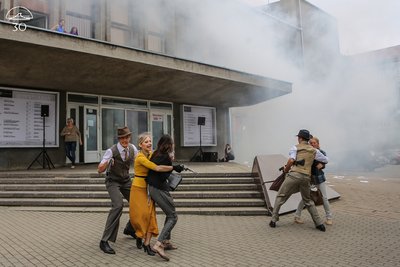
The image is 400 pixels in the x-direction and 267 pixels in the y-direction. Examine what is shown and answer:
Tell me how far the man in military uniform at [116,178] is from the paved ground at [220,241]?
261 millimetres

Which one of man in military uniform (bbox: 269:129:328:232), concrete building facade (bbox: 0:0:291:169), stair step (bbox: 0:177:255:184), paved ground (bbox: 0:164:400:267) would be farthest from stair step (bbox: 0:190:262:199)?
concrete building facade (bbox: 0:0:291:169)

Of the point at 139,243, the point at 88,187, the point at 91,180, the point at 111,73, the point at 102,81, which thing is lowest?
the point at 139,243

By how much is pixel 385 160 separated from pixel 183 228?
17817mm

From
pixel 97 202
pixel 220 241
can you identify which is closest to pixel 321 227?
pixel 220 241

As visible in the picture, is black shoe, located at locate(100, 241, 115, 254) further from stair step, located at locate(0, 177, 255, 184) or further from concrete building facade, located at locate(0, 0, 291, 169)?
concrete building facade, located at locate(0, 0, 291, 169)

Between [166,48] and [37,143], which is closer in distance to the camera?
[37,143]

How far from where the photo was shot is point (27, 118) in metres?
10.4

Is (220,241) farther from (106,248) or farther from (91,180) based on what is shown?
(91,180)

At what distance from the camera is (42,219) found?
6.09 meters

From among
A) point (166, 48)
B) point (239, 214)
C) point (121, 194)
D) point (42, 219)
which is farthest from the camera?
point (166, 48)

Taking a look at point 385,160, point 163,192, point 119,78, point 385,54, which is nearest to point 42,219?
point 163,192

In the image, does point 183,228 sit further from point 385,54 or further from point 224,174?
point 385,54

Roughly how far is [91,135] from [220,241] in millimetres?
8423

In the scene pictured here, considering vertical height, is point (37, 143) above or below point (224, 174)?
above
